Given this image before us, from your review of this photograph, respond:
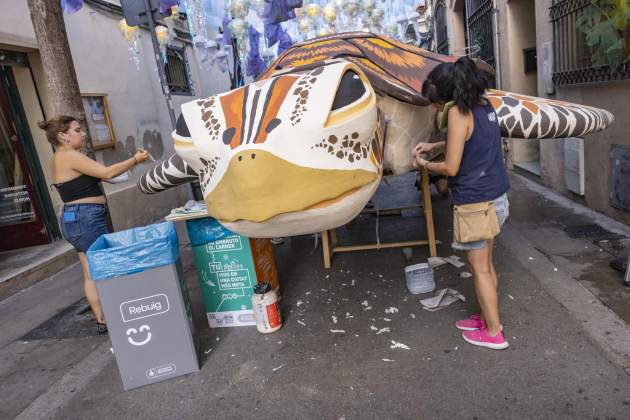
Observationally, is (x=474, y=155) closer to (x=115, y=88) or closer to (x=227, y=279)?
(x=227, y=279)

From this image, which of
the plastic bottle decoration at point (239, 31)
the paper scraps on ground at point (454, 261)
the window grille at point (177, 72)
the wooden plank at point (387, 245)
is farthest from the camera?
the plastic bottle decoration at point (239, 31)

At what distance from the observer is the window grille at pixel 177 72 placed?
9.97m

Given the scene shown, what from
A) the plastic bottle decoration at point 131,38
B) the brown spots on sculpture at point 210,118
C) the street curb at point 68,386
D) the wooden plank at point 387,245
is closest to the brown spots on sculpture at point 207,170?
the brown spots on sculpture at point 210,118

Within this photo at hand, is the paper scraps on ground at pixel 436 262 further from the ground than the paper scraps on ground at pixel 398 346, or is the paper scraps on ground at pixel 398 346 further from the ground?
the paper scraps on ground at pixel 436 262

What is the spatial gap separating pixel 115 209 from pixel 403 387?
5478 millimetres

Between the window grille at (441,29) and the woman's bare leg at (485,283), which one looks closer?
the woman's bare leg at (485,283)

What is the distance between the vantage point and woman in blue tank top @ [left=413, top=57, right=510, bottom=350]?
226 cm

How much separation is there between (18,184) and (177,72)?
5.65 metres

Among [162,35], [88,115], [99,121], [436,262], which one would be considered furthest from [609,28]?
[162,35]

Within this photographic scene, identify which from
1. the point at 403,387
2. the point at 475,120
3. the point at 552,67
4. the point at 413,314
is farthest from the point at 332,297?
the point at 552,67

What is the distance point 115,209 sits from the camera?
6.49 meters

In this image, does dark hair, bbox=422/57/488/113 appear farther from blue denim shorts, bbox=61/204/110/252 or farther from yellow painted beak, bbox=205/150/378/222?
blue denim shorts, bbox=61/204/110/252

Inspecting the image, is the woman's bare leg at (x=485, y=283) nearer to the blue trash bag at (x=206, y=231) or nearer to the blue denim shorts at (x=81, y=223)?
the blue trash bag at (x=206, y=231)

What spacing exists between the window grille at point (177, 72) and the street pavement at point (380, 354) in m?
6.96
